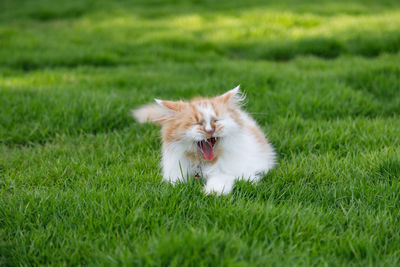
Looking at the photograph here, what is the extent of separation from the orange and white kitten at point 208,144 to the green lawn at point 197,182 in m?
0.16

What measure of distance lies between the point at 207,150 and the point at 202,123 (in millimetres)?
223

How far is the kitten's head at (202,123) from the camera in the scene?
248cm

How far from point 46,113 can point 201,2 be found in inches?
404

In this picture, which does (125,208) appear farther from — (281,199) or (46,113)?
(46,113)

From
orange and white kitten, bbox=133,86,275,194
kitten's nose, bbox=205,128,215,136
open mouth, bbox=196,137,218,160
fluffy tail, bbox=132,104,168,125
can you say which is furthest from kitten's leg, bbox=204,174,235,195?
fluffy tail, bbox=132,104,168,125

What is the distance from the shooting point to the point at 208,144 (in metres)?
2.61

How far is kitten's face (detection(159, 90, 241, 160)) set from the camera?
2482mm

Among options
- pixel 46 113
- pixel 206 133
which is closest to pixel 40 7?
pixel 46 113

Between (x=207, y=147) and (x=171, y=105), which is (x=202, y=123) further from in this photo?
(x=171, y=105)

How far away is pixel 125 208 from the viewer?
7.42 feet

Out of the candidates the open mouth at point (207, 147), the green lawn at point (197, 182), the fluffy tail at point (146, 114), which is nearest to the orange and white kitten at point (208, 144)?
the open mouth at point (207, 147)

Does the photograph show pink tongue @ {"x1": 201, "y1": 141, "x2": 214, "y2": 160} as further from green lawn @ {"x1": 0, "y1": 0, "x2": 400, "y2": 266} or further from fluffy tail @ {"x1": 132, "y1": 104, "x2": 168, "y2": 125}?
fluffy tail @ {"x1": 132, "y1": 104, "x2": 168, "y2": 125}

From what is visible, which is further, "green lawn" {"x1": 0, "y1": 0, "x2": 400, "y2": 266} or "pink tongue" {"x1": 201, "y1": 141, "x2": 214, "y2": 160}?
"pink tongue" {"x1": 201, "y1": 141, "x2": 214, "y2": 160}

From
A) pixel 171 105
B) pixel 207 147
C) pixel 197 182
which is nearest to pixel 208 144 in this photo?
pixel 207 147
